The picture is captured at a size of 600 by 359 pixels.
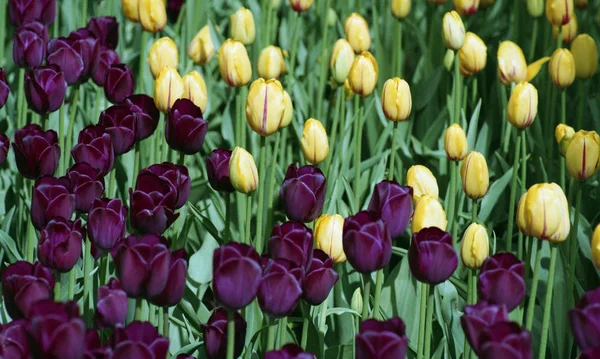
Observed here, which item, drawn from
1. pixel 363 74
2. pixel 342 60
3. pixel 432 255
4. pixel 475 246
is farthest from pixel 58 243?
pixel 342 60

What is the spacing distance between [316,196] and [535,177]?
113 cm

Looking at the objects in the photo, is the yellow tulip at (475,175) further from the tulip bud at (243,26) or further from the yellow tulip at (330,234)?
the tulip bud at (243,26)

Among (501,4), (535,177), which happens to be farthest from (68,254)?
(501,4)

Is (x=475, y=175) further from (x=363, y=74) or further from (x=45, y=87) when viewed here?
(x=45, y=87)

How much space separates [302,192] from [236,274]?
38 centimetres

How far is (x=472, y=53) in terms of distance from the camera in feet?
7.44

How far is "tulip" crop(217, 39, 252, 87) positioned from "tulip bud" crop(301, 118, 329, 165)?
0.83ft

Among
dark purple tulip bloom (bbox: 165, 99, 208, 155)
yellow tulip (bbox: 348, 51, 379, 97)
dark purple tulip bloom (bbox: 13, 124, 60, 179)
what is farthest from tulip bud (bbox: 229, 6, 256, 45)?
dark purple tulip bloom (bbox: 13, 124, 60, 179)

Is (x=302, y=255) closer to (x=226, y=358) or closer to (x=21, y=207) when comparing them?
(x=226, y=358)

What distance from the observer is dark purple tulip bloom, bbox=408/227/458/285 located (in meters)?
1.29

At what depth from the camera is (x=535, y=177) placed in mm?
2479

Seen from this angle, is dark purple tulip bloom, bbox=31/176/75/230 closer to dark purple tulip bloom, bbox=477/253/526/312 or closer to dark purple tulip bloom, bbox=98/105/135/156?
dark purple tulip bloom, bbox=98/105/135/156

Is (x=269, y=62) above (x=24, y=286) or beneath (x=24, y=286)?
above

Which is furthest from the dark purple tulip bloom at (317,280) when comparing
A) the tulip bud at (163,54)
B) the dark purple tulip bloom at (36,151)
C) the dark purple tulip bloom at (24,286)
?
the tulip bud at (163,54)
